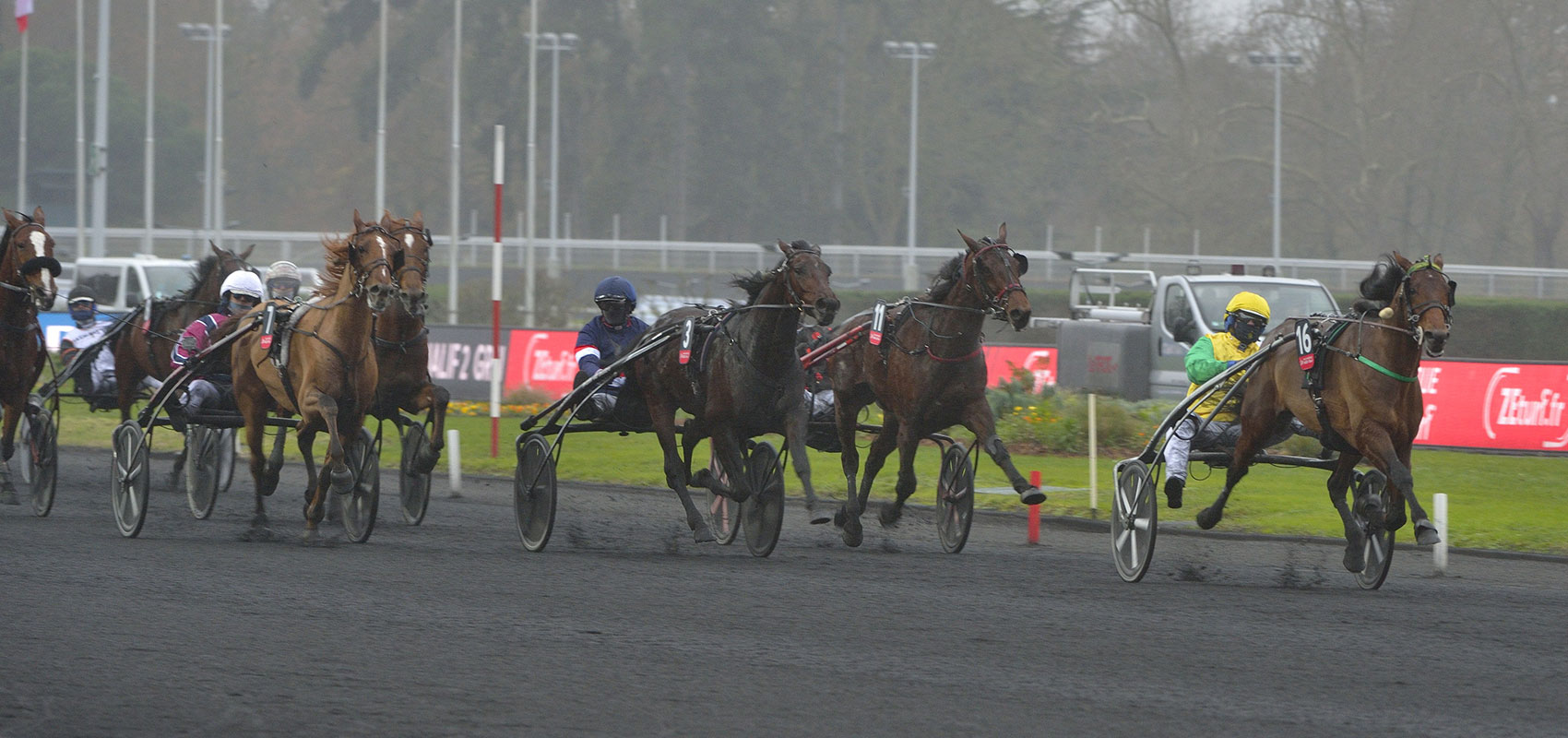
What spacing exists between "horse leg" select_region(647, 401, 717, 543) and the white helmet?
11.1 feet

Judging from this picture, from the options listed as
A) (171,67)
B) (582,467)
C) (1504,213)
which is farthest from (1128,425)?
(171,67)

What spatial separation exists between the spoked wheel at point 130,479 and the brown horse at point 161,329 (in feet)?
8.17

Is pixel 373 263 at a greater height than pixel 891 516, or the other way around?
pixel 373 263

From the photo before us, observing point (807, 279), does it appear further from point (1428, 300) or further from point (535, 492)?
point (1428, 300)

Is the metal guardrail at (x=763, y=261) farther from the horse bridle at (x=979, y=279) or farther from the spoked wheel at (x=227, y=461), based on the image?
the horse bridle at (x=979, y=279)

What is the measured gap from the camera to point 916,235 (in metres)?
55.0

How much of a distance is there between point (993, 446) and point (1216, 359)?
1317 mm

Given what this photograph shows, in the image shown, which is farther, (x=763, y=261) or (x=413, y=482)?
(x=763, y=261)

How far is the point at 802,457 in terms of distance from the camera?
9.45 m

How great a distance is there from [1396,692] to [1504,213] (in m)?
43.6

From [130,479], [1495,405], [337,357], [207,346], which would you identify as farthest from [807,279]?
Result: [1495,405]

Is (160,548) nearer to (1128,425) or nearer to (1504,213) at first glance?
(1128,425)

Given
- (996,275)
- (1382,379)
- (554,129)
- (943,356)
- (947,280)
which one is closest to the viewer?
(1382,379)

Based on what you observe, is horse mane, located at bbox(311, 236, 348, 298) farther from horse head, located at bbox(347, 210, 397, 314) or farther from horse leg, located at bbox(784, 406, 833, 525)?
horse leg, located at bbox(784, 406, 833, 525)
